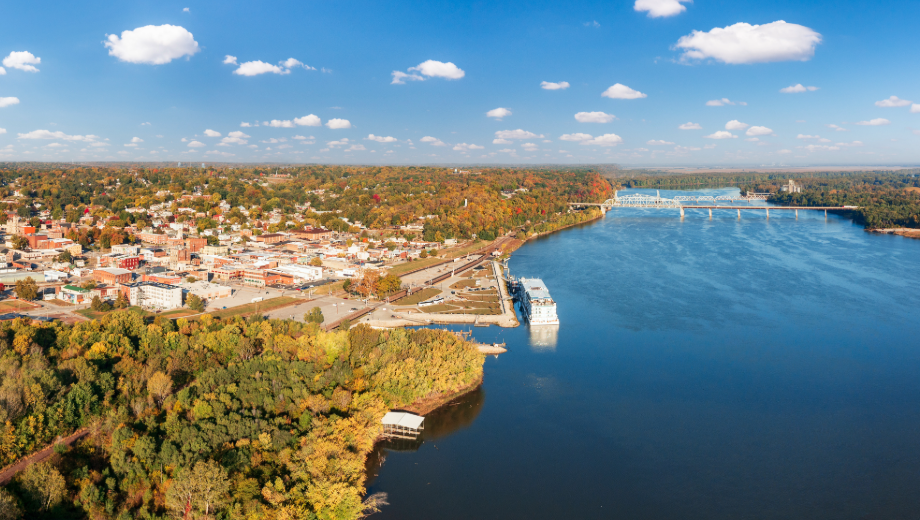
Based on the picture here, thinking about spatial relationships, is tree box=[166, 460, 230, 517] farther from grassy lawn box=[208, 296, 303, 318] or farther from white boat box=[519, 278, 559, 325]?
white boat box=[519, 278, 559, 325]

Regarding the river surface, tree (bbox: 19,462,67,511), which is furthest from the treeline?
the river surface

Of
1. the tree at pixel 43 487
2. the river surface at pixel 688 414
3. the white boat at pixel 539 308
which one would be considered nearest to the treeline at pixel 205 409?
the tree at pixel 43 487

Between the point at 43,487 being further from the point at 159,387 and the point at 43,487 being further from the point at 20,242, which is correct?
the point at 20,242

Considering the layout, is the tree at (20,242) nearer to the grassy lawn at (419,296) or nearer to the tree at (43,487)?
the grassy lawn at (419,296)

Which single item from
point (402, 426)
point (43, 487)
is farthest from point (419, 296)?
point (43, 487)

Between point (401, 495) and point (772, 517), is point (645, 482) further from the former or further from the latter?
point (401, 495)

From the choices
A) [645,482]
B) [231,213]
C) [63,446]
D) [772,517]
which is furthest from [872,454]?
Result: [231,213]
